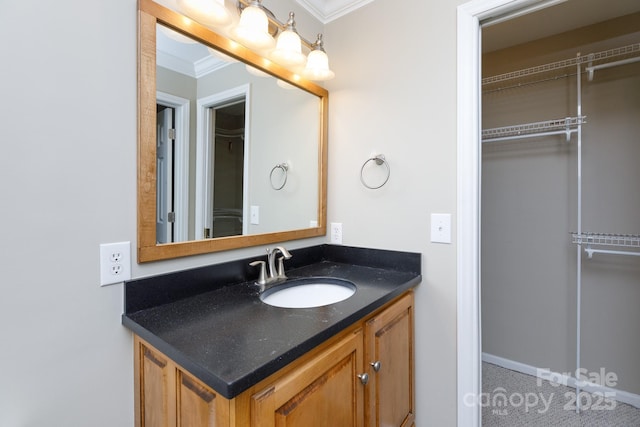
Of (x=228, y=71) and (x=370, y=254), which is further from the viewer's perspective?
(x=370, y=254)

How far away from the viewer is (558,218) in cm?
202

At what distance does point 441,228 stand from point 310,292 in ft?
2.16

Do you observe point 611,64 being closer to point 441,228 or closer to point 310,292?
point 441,228

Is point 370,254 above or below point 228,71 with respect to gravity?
below

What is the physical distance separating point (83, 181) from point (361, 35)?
144 centimetres

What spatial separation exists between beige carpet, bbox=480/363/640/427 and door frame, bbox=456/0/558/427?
686mm

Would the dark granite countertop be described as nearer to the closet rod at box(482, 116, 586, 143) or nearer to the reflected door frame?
the reflected door frame

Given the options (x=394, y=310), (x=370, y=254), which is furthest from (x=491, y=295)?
(x=394, y=310)

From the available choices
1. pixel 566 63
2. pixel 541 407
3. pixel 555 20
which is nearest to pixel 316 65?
pixel 555 20

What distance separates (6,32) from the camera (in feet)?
2.30

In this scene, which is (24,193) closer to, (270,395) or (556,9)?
(270,395)

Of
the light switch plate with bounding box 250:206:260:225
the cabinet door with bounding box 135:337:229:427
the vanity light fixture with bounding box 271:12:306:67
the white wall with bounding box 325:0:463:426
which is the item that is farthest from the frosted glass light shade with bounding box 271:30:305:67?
the cabinet door with bounding box 135:337:229:427

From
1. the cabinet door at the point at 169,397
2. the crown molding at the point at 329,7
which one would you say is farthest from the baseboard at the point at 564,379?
the crown molding at the point at 329,7

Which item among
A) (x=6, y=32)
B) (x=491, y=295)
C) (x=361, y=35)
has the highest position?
(x=361, y=35)
